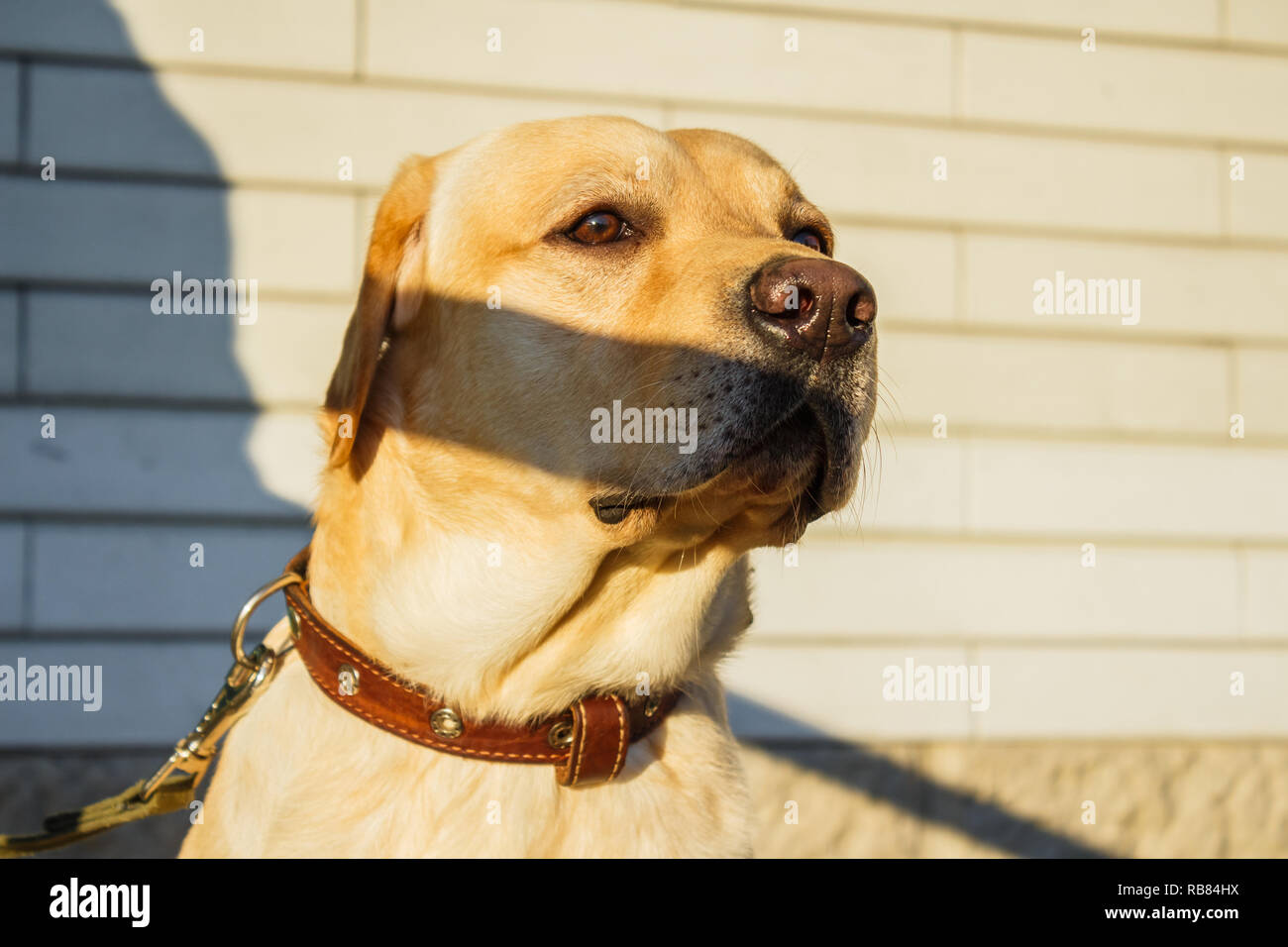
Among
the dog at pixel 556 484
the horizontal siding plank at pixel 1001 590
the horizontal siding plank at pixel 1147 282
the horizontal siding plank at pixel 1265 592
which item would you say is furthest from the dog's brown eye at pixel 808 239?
the horizontal siding plank at pixel 1265 592

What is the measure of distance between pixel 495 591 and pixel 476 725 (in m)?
0.28

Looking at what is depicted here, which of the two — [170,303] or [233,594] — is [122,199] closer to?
[170,303]

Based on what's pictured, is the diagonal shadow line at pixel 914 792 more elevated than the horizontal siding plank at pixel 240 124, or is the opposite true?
the horizontal siding plank at pixel 240 124

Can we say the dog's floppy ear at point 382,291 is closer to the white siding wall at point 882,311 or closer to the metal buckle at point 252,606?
the metal buckle at point 252,606

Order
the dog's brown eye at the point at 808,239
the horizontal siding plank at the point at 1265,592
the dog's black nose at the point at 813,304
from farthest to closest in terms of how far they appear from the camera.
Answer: the horizontal siding plank at the point at 1265,592 → the dog's brown eye at the point at 808,239 → the dog's black nose at the point at 813,304

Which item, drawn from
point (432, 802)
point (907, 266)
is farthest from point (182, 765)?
point (907, 266)

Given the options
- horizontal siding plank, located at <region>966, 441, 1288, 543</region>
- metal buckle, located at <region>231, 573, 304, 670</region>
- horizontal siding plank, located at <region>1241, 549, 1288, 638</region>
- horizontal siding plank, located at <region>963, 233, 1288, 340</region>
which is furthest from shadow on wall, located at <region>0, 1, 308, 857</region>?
horizontal siding plank, located at <region>1241, 549, 1288, 638</region>

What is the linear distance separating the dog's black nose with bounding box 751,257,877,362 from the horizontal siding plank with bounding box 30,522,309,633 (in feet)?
9.96

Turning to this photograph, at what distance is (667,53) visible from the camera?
15.4 ft

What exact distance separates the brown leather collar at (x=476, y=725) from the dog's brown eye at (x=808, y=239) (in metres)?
1.30

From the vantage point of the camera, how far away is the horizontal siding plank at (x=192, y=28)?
4.26 m

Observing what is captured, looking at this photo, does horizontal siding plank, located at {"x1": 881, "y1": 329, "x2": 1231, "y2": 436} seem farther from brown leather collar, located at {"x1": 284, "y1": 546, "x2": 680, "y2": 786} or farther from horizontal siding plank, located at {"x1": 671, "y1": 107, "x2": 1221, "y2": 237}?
brown leather collar, located at {"x1": 284, "y1": 546, "x2": 680, "y2": 786}

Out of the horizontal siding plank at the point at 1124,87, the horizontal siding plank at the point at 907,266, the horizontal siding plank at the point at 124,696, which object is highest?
the horizontal siding plank at the point at 1124,87

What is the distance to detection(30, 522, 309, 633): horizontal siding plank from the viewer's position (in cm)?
424
